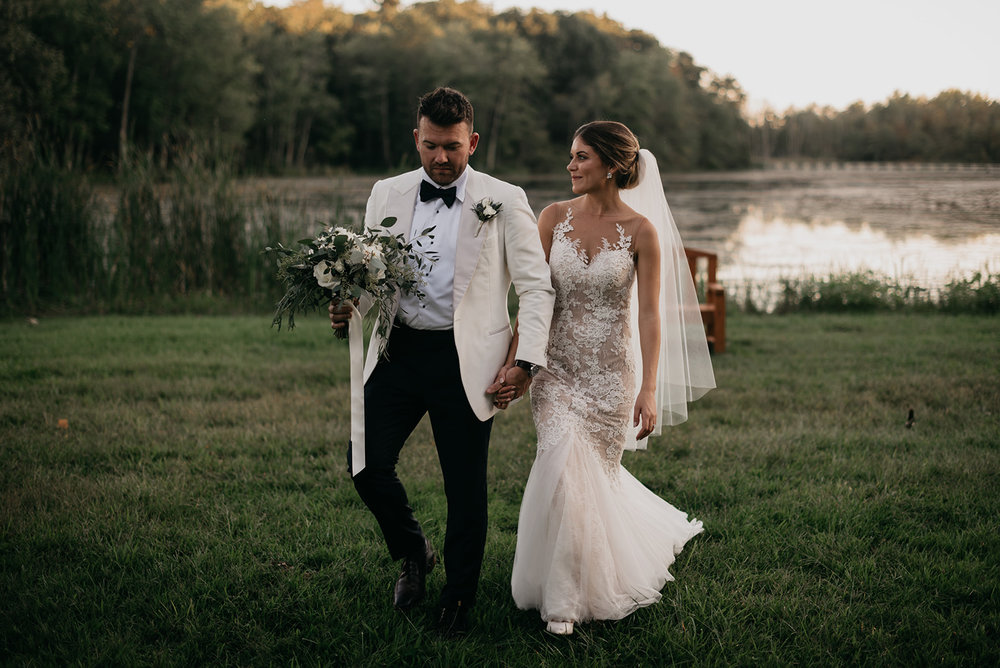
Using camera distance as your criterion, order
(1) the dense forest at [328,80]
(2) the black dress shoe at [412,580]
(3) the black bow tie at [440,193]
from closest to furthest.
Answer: (3) the black bow tie at [440,193] < (2) the black dress shoe at [412,580] < (1) the dense forest at [328,80]

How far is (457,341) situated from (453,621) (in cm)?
125

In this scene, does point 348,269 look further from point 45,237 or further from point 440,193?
point 45,237

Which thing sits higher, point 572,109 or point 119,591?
point 572,109

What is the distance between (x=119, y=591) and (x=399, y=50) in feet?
200

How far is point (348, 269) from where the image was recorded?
3064 mm

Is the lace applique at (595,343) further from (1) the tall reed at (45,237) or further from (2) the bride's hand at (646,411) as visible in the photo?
(1) the tall reed at (45,237)

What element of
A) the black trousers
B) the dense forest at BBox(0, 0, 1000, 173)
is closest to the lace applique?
the black trousers

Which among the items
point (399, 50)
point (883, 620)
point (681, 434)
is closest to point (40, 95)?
point (399, 50)

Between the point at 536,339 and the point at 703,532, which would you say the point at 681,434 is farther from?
the point at 536,339

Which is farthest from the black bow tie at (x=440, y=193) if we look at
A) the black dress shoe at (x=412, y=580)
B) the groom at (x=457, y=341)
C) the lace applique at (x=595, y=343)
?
the black dress shoe at (x=412, y=580)

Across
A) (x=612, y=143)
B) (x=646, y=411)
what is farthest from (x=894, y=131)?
(x=646, y=411)

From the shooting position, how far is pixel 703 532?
446 cm

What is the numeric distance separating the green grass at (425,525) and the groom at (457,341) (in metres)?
0.57

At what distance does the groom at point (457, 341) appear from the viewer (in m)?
3.33
